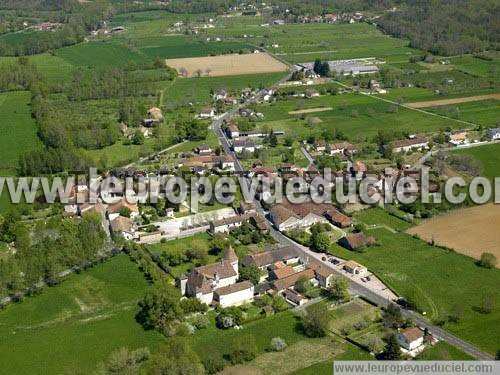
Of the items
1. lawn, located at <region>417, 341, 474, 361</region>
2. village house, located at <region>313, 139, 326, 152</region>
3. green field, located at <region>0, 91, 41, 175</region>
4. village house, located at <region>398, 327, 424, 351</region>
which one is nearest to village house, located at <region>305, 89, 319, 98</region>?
village house, located at <region>313, 139, 326, 152</region>

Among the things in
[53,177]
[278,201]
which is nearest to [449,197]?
[278,201]

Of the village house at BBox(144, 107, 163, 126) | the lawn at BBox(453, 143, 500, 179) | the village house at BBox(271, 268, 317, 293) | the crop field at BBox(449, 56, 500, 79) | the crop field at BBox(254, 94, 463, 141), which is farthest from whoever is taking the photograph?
the crop field at BBox(449, 56, 500, 79)

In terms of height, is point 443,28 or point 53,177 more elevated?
point 443,28

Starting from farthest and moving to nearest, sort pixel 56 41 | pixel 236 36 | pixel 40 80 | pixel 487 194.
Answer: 1. pixel 236 36
2. pixel 56 41
3. pixel 40 80
4. pixel 487 194

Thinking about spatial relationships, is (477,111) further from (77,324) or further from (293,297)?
(77,324)

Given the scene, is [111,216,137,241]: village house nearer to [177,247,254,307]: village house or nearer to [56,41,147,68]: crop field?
[177,247,254,307]: village house

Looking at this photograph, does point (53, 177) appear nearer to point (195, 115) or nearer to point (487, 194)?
point (195, 115)
